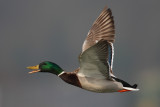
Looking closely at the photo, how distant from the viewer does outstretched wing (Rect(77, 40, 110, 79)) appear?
5.19 m

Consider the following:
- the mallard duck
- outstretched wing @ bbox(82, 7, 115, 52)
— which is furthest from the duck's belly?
outstretched wing @ bbox(82, 7, 115, 52)

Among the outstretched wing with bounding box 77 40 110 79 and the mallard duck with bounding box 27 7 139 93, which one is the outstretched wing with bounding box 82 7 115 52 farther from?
the outstretched wing with bounding box 77 40 110 79

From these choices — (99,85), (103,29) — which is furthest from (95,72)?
(103,29)

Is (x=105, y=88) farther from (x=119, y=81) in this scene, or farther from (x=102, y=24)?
(x=102, y=24)

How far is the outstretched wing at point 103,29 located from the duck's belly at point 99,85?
1310mm

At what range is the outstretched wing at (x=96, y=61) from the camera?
5.19 meters

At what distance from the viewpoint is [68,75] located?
5.98m

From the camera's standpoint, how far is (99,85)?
18.7 feet

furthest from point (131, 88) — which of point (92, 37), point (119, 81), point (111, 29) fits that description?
point (92, 37)

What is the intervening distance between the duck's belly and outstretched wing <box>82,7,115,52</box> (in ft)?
4.30

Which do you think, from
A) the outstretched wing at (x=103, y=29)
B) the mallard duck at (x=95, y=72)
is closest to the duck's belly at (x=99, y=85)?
the mallard duck at (x=95, y=72)

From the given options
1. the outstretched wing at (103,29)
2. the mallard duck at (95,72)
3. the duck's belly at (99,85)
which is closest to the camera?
the mallard duck at (95,72)

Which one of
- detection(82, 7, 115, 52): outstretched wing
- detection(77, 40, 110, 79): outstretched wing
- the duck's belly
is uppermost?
detection(82, 7, 115, 52): outstretched wing

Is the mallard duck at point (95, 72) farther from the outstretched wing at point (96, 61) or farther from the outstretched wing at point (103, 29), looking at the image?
the outstretched wing at point (103, 29)
